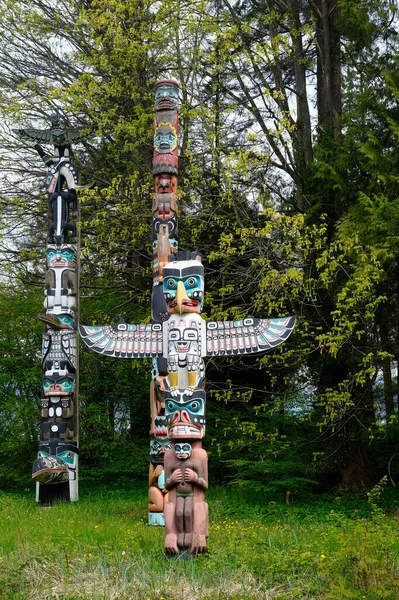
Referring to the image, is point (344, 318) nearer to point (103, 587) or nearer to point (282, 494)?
point (282, 494)

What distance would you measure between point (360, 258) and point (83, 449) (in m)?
7.62

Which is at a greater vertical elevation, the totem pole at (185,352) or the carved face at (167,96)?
the carved face at (167,96)

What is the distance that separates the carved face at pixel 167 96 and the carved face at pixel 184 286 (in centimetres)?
441

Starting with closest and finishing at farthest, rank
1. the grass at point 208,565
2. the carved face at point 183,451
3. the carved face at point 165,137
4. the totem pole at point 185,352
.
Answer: the grass at point 208,565 → the totem pole at point 185,352 → the carved face at point 183,451 → the carved face at point 165,137

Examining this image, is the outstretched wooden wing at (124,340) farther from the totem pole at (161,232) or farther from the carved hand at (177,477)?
the totem pole at (161,232)

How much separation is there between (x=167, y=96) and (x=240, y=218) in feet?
9.90

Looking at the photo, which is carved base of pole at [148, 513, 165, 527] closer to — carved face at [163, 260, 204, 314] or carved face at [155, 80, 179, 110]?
carved face at [163, 260, 204, 314]

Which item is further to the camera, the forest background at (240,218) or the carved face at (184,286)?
the forest background at (240,218)

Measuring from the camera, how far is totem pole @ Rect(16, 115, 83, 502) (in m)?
11.7

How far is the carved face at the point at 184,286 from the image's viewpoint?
7691 mm

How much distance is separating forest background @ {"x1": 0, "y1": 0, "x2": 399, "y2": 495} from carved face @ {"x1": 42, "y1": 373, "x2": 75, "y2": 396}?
5.82ft

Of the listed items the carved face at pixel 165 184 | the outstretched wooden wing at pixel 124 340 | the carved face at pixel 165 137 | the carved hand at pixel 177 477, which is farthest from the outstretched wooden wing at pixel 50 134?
the carved hand at pixel 177 477

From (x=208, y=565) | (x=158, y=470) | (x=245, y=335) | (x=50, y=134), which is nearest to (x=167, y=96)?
(x=50, y=134)

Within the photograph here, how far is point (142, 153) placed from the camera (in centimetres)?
1498
